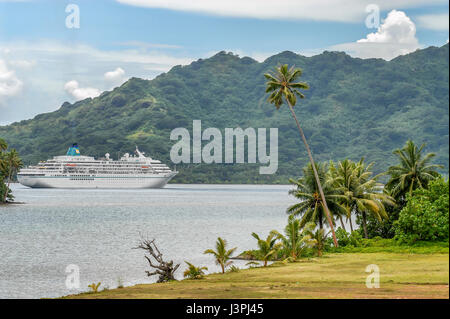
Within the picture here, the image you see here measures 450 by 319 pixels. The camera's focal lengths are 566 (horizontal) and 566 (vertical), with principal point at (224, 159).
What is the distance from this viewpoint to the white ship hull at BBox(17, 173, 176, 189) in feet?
596

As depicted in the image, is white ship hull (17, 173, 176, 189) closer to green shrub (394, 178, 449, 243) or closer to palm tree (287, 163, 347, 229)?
palm tree (287, 163, 347, 229)

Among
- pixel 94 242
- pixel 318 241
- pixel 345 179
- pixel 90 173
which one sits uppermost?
pixel 345 179

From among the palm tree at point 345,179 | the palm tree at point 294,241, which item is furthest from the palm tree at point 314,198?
the palm tree at point 294,241

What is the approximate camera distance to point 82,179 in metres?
186

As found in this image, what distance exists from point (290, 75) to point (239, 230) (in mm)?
37219

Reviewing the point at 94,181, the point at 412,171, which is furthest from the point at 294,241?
the point at 94,181

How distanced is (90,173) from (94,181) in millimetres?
3591

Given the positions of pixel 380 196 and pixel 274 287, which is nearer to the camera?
pixel 274 287

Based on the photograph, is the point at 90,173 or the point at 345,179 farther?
the point at 90,173

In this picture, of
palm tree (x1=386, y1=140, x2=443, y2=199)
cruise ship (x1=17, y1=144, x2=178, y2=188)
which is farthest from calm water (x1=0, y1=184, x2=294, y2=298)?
cruise ship (x1=17, y1=144, x2=178, y2=188)

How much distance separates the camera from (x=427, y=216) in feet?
109

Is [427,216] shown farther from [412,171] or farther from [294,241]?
[294,241]
